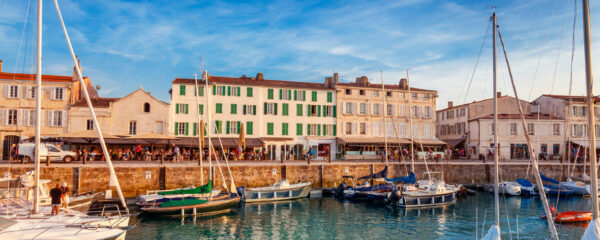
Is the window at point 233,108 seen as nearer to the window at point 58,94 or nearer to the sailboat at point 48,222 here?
the window at point 58,94

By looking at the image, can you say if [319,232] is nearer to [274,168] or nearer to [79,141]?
[274,168]

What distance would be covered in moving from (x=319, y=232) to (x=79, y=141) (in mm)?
22629

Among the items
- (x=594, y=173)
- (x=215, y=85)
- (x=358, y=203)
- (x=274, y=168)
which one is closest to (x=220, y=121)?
(x=215, y=85)

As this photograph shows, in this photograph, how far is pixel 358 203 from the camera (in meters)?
30.2

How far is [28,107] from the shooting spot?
123 feet

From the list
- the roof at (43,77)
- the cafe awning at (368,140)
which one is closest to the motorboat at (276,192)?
the cafe awning at (368,140)

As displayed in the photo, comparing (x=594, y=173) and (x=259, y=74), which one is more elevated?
(x=259, y=74)

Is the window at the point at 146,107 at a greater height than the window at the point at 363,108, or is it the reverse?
the window at the point at 363,108

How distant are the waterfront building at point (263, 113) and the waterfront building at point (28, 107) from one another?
30.2ft

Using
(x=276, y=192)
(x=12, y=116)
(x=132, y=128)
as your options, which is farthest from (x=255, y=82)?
(x=12, y=116)

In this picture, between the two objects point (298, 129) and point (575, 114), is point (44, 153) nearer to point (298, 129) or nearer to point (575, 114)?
point (298, 129)

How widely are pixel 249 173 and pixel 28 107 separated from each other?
2123cm

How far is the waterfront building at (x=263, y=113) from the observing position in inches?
1635

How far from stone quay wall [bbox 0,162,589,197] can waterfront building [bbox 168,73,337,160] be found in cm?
691
